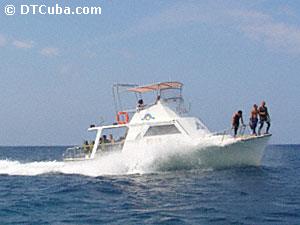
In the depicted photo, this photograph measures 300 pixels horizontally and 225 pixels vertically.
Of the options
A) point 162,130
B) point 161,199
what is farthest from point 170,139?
point 161,199

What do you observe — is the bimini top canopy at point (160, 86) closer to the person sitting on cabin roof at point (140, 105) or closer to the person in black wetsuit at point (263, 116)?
the person sitting on cabin roof at point (140, 105)

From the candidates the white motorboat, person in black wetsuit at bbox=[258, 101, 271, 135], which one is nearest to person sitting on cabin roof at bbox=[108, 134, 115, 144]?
the white motorboat

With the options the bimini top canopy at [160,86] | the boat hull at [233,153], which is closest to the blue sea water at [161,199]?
the boat hull at [233,153]

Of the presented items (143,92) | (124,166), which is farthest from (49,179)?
(143,92)

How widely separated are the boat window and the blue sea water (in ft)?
7.24

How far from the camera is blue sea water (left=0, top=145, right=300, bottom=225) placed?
1106 cm

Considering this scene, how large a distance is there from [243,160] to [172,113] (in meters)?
3.93

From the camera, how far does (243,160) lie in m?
21.9

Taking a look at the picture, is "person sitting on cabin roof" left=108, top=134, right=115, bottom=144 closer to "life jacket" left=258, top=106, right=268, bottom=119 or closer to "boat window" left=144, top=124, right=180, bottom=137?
"boat window" left=144, top=124, right=180, bottom=137

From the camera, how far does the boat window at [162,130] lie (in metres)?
22.4

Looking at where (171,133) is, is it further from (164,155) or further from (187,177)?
(187,177)

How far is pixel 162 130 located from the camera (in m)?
22.7

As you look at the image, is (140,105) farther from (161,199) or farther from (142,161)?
(161,199)

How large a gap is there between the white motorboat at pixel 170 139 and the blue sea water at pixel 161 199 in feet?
2.78
